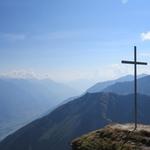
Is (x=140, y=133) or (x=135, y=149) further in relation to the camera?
(x=140, y=133)

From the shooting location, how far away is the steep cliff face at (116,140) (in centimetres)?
2712

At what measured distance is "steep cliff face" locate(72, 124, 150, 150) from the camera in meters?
27.1

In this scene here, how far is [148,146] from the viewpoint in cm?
2650

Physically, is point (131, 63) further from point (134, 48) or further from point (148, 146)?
point (148, 146)

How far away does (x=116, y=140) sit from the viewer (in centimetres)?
2872

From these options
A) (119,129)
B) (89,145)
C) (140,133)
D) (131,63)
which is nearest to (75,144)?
(89,145)

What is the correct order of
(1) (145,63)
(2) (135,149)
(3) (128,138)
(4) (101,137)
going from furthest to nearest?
(1) (145,63), (4) (101,137), (3) (128,138), (2) (135,149)

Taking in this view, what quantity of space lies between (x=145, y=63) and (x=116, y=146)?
963cm

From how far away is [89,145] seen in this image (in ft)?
97.1

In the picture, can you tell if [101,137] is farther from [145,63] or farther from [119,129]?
[145,63]

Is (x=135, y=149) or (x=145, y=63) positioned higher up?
(x=145, y=63)

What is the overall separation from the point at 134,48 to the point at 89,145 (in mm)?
9832

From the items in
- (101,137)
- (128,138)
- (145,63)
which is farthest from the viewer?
(145,63)

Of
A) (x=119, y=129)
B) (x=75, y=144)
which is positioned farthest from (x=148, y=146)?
(x=75, y=144)
